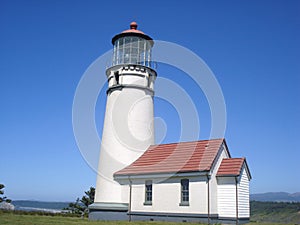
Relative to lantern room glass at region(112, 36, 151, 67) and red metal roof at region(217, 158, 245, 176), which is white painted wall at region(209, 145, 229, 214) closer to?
red metal roof at region(217, 158, 245, 176)

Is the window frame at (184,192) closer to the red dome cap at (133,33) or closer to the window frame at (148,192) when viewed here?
the window frame at (148,192)

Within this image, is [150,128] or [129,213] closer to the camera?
[129,213]

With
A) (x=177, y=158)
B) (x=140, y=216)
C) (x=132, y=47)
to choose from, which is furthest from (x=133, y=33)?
(x=140, y=216)

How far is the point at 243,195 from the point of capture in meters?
19.6

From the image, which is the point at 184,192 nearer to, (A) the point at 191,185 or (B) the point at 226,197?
(A) the point at 191,185

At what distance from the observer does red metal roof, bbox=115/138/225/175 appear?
19625 millimetres

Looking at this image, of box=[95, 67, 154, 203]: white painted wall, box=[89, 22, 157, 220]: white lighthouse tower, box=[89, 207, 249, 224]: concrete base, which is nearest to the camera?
box=[89, 207, 249, 224]: concrete base

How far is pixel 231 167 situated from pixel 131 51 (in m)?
10.5

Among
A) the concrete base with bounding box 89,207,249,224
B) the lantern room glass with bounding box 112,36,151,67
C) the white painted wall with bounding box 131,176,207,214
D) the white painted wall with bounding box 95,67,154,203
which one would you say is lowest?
the concrete base with bounding box 89,207,249,224

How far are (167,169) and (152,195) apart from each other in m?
1.81

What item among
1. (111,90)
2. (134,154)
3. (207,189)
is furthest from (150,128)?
(207,189)

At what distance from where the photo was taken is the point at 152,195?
2084 centimetres

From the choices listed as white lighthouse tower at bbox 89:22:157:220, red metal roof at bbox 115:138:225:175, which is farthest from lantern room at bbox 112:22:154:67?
red metal roof at bbox 115:138:225:175

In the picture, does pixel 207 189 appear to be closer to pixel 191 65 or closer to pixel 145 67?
pixel 191 65
